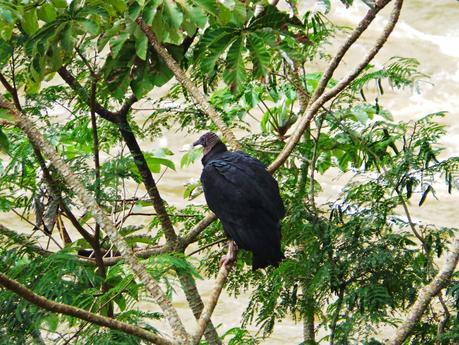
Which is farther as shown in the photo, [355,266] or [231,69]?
[355,266]

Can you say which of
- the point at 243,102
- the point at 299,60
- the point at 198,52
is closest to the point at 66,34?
the point at 198,52

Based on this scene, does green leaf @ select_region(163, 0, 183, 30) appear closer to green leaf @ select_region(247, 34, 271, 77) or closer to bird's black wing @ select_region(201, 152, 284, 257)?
green leaf @ select_region(247, 34, 271, 77)

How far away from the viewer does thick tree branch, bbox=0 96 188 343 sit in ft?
6.80

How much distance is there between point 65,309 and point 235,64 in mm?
1114

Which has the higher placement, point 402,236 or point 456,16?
point 456,16

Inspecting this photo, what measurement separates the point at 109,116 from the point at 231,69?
0.61 metres

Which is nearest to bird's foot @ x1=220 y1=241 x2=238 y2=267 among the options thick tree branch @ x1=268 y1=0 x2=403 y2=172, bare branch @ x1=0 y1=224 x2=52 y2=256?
thick tree branch @ x1=268 y1=0 x2=403 y2=172

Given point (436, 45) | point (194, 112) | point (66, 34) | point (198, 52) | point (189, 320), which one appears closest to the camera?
point (66, 34)

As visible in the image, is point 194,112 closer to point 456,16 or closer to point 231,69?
point 231,69

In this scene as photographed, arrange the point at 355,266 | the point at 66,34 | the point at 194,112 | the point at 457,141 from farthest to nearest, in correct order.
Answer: the point at 457,141 < the point at 194,112 < the point at 355,266 < the point at 66,34

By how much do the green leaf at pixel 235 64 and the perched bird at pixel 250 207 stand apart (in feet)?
1.07

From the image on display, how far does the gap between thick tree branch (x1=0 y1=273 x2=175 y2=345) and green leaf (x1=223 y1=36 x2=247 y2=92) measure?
101 cm

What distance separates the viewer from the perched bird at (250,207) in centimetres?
287

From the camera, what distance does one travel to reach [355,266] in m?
3.00
